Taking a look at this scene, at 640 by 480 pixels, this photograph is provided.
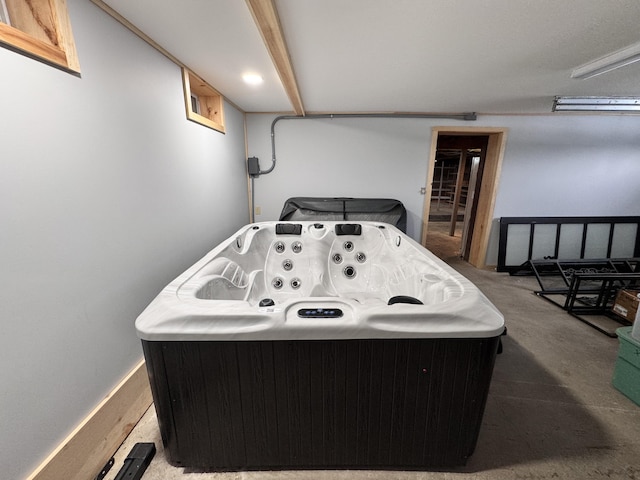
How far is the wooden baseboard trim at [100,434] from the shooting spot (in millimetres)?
878

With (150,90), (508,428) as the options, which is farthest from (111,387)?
(508,428)

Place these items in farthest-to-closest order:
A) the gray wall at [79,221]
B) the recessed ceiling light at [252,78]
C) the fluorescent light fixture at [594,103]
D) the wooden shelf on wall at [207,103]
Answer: the fluorescent light fixture at [594,103]
the wooden shelf on wall at [207,103]
the recessed ceiling light at [252,78]
the gray wall at [79,221]

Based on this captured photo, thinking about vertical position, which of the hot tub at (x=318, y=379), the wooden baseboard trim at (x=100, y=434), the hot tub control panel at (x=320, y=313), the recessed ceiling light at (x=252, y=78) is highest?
the recessed ceiling light at (x=252, y=78)

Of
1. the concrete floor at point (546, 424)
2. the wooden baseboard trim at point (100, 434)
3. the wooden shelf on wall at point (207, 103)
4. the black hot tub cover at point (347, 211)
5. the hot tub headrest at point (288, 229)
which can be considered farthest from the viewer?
the black hot tub cover at point (347, 211)

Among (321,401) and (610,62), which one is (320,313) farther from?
(610,62)

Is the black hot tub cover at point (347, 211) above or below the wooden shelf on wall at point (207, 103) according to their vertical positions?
below

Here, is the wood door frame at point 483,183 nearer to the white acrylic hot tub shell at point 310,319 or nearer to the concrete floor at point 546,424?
the concrete floor at point 546,424

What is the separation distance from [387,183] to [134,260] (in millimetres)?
2772

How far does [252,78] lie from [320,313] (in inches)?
75.3

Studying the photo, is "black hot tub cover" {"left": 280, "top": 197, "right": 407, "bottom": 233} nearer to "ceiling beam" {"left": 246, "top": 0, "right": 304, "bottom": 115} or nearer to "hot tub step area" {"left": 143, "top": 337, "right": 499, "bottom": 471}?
"ceiling beam" {"left": 246, "top": 0, "right": 304, "bottom": 115}

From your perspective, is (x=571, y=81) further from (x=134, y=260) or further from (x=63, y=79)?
(x=134, y=260)

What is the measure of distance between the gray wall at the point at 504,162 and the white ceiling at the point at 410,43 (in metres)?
0.78

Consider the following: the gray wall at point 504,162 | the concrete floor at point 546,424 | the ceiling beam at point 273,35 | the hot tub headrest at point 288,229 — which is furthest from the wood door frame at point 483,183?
the ceiling beam at point 273,35

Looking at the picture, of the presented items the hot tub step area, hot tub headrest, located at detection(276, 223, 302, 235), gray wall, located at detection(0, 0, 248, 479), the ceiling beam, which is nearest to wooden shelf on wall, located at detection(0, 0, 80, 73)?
gray wall, located at detection(0, 0, 248, 479)
